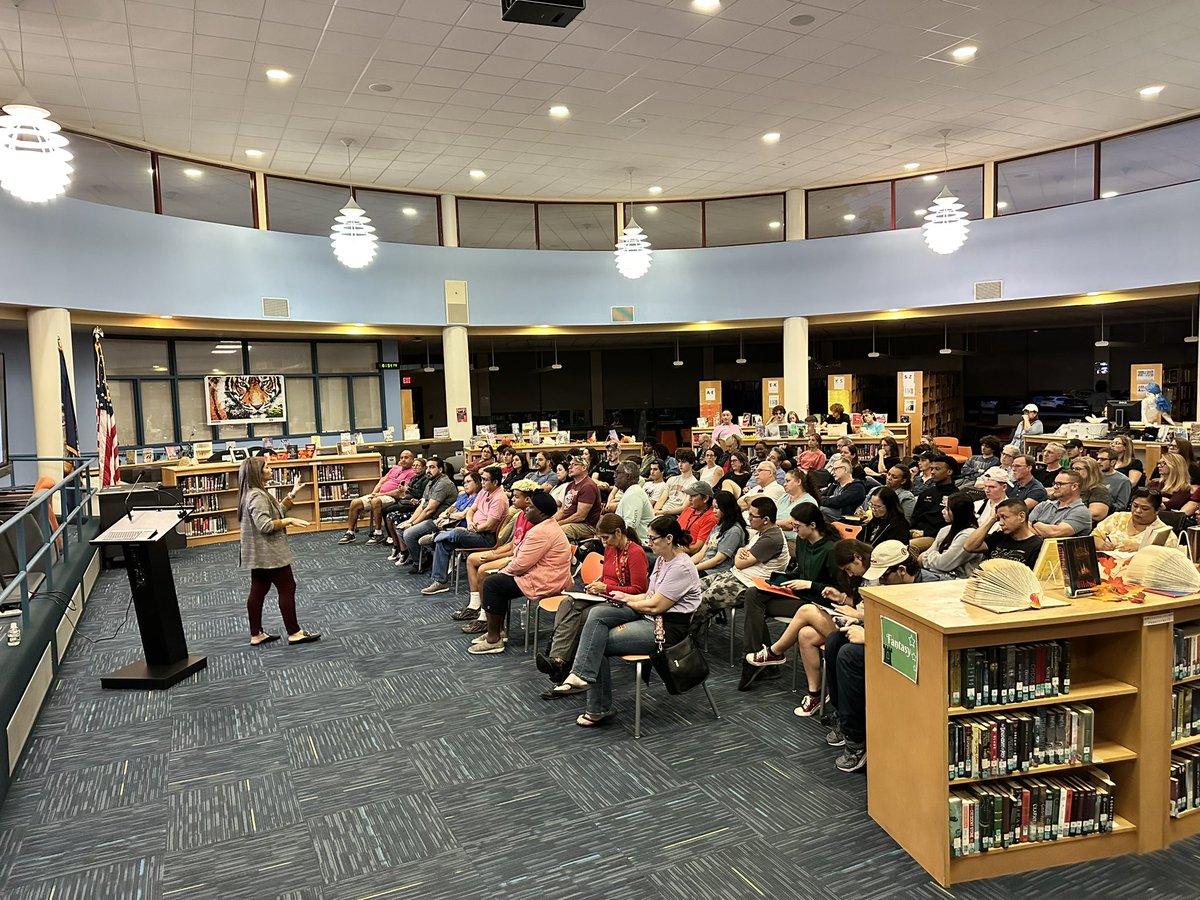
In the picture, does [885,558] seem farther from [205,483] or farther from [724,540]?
[205,483]

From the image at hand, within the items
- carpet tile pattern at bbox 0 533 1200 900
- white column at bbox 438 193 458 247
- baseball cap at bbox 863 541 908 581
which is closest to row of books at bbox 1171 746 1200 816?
carpet tile pattern at bbox 0 533 1200 900

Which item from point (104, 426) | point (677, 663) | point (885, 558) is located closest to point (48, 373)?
point (104, 426)

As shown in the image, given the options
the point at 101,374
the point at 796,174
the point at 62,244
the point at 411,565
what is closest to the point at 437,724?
the point at 411,565

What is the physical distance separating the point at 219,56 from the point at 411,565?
5736mm

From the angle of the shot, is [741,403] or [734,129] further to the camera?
[741,403]

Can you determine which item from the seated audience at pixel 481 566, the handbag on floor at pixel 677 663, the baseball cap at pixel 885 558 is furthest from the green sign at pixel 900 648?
the seated audience at pixel 481 566

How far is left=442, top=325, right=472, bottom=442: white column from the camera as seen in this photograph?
13.9m

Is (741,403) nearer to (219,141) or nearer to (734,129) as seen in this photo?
(734,129)

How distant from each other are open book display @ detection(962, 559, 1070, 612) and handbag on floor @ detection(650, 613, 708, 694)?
1.81m

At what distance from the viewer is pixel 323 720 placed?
4.87 meters

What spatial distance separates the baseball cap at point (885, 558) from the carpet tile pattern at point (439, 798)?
3.18 ft

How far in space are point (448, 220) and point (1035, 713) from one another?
12670 millimetres

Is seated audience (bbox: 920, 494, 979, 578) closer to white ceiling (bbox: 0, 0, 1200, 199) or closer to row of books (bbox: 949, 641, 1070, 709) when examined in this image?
row of books (bbox: 949, 641, 1070, 709)

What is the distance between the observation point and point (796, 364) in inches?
578
